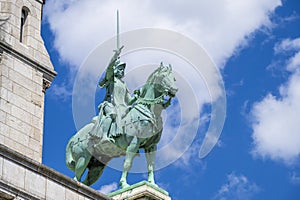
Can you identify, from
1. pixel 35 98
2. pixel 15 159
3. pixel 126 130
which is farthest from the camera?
pixel 35 98

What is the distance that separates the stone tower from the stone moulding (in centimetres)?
793

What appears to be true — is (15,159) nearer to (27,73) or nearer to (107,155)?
(107,155)

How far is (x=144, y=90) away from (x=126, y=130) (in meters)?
1.66

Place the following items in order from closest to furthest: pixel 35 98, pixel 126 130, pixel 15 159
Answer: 1. pixel 15 159
2. pixel 126 130
3. pixel 35 98

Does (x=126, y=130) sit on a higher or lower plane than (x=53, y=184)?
higher

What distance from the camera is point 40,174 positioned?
2397 centimetres

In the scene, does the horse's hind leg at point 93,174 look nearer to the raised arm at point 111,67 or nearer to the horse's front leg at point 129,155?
the horse's front leg at point 129,155

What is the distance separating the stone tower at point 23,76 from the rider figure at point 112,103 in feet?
8.44

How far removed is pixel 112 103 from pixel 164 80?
2101 mm

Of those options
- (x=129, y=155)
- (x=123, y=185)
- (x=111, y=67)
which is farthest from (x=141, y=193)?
(x=111, y=67)

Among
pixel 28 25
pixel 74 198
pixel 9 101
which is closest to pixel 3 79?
pixel 9 101

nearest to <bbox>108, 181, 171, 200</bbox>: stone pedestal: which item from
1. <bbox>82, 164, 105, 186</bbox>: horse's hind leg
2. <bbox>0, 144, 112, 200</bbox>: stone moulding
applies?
<bbox>82, 164, 105, 186</bbox>: horse's hind leg

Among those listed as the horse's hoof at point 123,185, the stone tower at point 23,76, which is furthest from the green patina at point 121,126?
the stone tower at point 23,76

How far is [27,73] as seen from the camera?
3509cm
